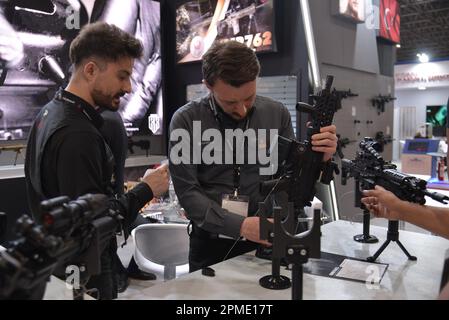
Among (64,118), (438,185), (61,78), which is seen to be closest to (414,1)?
(438,185)

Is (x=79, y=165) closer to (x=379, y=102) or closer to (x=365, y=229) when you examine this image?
(x=365, y=229)

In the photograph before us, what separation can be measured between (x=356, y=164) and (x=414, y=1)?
10885mm

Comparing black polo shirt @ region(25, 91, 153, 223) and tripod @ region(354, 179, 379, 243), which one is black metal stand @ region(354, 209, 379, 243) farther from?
black polo shirt @ region(25, 91, 153, 223)

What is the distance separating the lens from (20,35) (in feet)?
11.2

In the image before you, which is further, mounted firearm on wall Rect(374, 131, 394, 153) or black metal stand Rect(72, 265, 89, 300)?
mounted firearm on wall Rect(374, 131, 394, 153)

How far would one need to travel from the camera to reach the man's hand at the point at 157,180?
141 cm

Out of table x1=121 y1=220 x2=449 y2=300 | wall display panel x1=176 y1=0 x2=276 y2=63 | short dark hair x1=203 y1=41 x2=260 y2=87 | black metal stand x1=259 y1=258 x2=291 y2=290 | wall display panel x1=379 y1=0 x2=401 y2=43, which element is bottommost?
table x1=121 y1=220 x2=449 y2=300

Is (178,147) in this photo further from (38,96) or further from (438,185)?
(438,185)

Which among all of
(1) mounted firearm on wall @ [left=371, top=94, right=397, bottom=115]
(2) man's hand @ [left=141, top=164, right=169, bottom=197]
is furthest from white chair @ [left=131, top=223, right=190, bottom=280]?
(1) mounted firearm on wall @ [left=371, top=94, right=397, bottom=115]

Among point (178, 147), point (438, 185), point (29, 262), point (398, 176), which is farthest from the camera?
point (438, 185)

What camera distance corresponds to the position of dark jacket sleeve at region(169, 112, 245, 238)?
139 centimetres

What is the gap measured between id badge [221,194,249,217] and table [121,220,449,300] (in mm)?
170

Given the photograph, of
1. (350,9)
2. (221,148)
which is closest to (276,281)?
(221,148)
